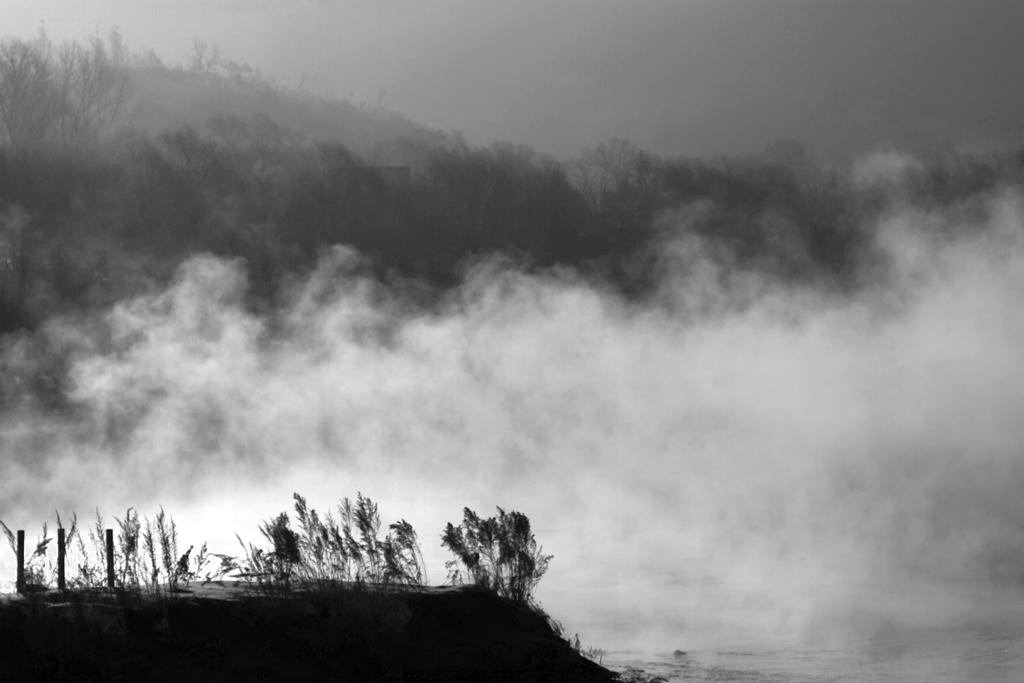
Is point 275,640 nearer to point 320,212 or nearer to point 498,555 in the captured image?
point 498,555

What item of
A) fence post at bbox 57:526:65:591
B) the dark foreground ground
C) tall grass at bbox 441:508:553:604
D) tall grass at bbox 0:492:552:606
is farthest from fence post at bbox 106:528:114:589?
tall grass at bbox 441:508:553:604

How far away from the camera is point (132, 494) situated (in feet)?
98.8

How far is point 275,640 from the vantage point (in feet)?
52.7

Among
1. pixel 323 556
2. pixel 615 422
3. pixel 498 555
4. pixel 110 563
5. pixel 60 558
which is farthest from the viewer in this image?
pixel 615 422

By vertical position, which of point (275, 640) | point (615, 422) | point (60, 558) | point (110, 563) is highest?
point (615, 422)

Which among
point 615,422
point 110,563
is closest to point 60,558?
point 110,563

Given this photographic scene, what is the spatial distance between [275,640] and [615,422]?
62.6 ft

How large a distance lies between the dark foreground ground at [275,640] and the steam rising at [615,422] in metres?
9.50

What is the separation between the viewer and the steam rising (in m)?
29.6

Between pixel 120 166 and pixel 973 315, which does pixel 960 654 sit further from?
pixel 120 166

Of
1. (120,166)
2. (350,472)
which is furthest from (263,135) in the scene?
(350,472)

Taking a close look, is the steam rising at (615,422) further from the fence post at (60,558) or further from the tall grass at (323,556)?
the tall grass at (323,556)

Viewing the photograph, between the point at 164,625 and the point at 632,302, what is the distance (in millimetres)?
25555

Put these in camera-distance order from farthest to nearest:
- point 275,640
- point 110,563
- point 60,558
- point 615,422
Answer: point 615,422, point 60,558, point 110,563, point 275,640
